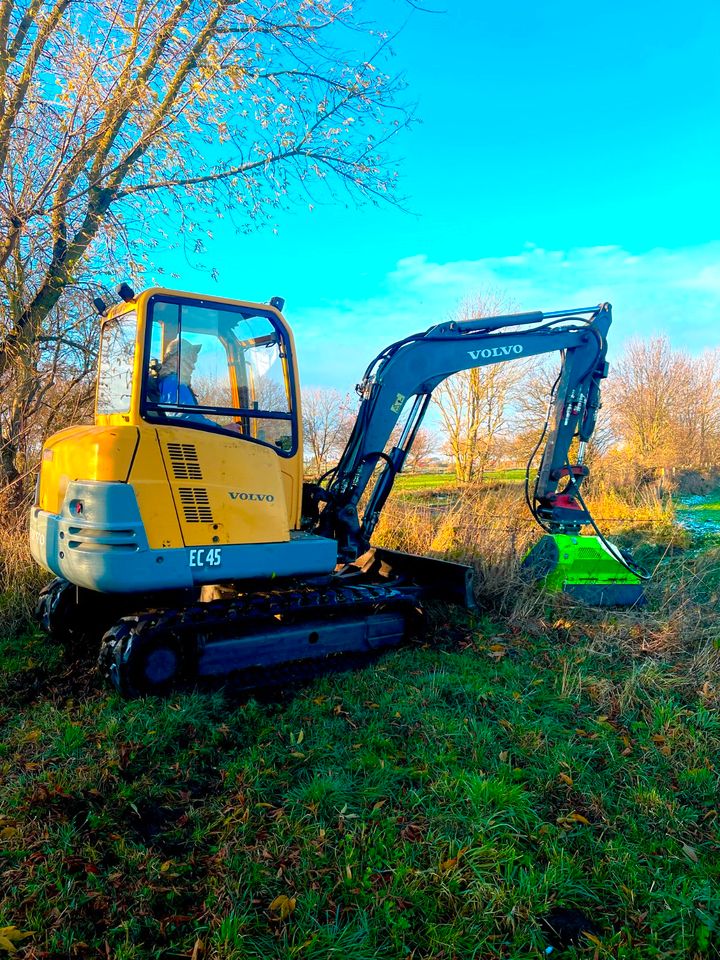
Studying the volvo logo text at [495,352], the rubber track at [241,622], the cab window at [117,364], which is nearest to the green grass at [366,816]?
the rubber track at [241,622]

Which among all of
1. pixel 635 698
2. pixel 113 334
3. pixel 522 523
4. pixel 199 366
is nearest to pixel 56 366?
pixel 113 334

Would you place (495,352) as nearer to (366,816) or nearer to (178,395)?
(178,395)

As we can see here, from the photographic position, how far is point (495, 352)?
6043 millimetres

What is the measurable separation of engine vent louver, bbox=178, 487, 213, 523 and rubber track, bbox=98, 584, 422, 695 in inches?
26.8

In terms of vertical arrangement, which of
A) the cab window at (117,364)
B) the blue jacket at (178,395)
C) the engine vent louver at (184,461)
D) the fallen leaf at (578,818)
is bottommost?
the fallen leaf at (578,818)

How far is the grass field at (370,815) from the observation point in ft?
7.23

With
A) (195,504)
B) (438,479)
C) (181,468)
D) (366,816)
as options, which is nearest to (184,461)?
(181,468)

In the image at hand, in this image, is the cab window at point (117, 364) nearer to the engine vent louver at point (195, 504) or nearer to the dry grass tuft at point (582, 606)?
the engine vent louver at point (195, 504)

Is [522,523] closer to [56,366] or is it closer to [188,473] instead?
[188,473]

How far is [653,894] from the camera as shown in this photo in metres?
2.39

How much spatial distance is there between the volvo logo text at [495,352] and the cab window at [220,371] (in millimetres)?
2228

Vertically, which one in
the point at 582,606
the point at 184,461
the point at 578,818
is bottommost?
the point at 578,818

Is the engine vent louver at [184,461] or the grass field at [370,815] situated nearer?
the grass field at [370,815]

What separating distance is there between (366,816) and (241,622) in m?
1.94
